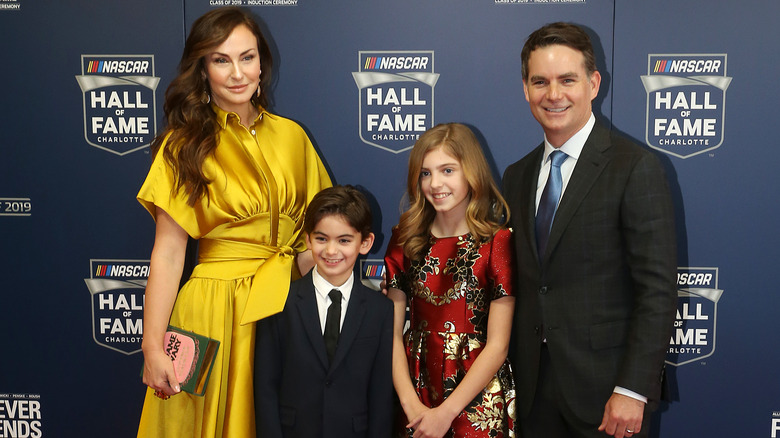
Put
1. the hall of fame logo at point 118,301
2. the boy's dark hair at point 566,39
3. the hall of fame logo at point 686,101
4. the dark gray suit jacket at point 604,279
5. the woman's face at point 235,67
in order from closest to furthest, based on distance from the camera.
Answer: the dark gray suit jacket at point 604,279
the boy's dark hair at point 566,39
the woman's face at point 235,67
the hall of fame logo at point 686,101
the hall of fame logo at point 118,301

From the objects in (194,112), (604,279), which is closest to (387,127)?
(194,112)

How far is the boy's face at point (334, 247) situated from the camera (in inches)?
80.6

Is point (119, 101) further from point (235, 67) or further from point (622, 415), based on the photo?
point (622, 415)

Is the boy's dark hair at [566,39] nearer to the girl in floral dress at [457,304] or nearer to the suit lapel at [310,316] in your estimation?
the girl in floral dress at [457,304]

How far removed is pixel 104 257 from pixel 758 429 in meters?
2.97

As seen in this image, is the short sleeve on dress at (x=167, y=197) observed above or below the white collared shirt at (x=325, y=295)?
above

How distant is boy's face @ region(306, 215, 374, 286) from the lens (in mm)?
2047

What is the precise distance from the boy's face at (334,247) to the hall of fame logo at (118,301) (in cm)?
121

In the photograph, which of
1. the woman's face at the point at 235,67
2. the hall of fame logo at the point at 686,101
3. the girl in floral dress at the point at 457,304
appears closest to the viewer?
the girl in floral dress at the point at 457,304

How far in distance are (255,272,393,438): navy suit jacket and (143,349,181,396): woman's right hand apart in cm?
29

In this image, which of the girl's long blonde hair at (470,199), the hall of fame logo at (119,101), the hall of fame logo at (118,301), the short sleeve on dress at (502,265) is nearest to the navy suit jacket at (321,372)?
the girl's long blonde hair at (470,199)

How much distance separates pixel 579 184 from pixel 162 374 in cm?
145

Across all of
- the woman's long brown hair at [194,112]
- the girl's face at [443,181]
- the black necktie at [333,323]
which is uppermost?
the woman's long brown hair at [194,112]

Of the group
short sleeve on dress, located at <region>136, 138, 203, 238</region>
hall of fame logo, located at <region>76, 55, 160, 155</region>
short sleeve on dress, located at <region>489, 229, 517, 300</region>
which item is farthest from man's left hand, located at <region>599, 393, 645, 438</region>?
hall of fame logo, located at <region>76, 55, 160, 155</region>
